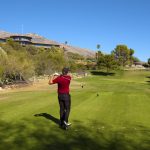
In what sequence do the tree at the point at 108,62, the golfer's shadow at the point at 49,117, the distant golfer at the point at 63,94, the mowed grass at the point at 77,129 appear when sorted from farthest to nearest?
Answer: the tree at the point at 108,62, the golfer's shadow at the point at 49,117, the distant golfer at the point at 63,94, the mowed grass at the point at 77,129

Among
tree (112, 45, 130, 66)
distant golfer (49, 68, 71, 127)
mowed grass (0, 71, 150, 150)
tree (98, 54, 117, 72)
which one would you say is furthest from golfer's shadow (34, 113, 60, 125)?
tree (112, 45, 130, 66)

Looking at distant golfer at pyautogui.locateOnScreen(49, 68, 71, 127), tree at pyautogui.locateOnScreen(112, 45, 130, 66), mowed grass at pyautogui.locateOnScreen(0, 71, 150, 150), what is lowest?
mowed grass at pyautogui.locateOnScreen(0, 71, 150, 150)

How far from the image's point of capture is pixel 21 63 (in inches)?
2270

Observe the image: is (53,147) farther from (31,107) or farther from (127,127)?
(31,107)

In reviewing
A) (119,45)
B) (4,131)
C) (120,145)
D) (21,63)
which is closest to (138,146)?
(120,145)

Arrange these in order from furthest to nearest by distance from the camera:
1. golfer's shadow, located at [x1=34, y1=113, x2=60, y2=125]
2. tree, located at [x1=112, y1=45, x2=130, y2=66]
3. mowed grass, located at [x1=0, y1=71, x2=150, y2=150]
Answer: tree, located at [x1=112, y1=45, x2=130, y2=66], golfer's shadow, located at [x1=34, y1=113, x2=60, y2=125], mowed grass, located at [x1=0, y1=71, x2=150, y2=150]

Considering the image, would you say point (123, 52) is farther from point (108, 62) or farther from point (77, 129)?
point (77, 129)

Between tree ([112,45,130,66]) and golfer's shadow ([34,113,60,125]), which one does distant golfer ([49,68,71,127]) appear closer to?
golfer's shadow ([34,113,60,125])

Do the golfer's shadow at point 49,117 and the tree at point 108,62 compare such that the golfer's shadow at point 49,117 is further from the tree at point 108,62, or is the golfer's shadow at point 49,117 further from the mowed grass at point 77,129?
the tree at point 108,62

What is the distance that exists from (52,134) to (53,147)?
174 cm

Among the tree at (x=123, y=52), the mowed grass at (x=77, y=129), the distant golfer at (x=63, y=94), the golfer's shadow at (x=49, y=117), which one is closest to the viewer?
the mowed grass at (x=77, y=129)

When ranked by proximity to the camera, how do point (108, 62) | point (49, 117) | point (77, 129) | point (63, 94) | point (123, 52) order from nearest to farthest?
point (77, 129)
point (63, 94)
point (49, 117)
point (108, 62)
point (123, 52)

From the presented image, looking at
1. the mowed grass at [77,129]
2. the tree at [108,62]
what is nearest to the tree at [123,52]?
the tree at [108,62]

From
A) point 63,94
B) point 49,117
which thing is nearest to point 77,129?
point 63,94
